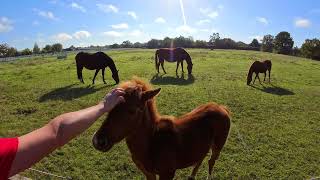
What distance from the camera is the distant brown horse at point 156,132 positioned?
4.32 meters

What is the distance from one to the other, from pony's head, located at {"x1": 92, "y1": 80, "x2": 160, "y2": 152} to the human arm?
1.82 metres

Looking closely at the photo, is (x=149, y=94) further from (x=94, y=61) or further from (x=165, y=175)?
(x=94, y=61)

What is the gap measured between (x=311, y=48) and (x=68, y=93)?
258 ft

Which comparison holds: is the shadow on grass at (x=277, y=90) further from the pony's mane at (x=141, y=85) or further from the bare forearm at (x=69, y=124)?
the bare forearm at (x=69, y=124)

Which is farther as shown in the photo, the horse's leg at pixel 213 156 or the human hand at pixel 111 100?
the horse's leg at pixel 213 156

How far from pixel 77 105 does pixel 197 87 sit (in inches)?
253

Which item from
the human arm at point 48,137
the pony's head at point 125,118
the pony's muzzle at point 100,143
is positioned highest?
the human arm at point 48,137

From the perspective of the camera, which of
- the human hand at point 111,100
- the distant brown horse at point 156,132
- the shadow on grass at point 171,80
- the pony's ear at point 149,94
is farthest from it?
the shadow on grass at point 171,80

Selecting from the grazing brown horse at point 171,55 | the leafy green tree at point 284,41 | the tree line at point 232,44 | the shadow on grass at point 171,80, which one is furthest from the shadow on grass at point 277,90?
the leafy green tree at point 284,41

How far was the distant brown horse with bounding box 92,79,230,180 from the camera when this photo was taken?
14.2 feet

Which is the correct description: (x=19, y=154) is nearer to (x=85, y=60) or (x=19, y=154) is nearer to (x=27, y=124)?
(x=27, y=124)

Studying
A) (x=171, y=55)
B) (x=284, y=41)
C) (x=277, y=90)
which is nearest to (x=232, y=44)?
(x=284, y=41)

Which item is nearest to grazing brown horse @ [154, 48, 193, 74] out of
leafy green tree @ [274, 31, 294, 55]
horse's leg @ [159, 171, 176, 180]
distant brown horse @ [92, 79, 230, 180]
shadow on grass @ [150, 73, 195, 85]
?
shadow on grass @ [150, 73, 195, 85]

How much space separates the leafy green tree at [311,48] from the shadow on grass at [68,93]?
73709 mm
